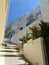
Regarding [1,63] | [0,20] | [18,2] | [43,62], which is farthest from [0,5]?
[18,2]

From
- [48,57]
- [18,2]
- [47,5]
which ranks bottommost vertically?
[48,57]

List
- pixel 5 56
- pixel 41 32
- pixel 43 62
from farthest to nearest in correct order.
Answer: pixel 5 56 < pixel 41 32 < pixel 43 62

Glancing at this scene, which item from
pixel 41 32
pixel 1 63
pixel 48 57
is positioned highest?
pixel 41 32

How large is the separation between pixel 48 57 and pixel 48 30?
567 millimetres

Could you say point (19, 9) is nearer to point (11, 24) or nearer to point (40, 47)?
point (11, 24)

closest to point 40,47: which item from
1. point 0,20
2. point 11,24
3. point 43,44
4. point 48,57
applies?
point 43,44

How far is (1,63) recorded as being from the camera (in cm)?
324

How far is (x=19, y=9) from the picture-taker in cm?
620

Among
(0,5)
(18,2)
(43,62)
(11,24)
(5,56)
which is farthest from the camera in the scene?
(11,24)

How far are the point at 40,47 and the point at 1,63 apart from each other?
1.12m

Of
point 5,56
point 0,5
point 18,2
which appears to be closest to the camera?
point 0,5

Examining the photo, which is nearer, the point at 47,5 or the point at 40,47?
the point at 40,47

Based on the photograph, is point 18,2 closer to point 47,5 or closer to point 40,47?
point 47,5

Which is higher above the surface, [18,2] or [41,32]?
[18,2]
